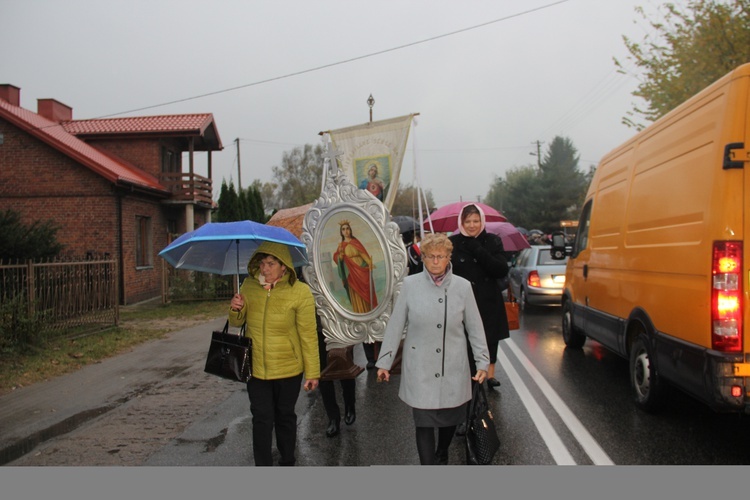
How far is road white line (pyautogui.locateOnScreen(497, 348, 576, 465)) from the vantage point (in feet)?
14.5

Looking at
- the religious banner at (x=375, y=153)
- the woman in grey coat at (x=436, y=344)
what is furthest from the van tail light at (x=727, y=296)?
the religious banner at (x=375, y=153)

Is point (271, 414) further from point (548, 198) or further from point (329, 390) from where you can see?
point (548, 198)

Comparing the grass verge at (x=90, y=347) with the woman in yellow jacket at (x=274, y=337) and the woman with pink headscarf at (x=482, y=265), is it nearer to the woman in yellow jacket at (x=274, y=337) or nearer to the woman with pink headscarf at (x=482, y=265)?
the woman in yellow jacket at (x=274, y=337)

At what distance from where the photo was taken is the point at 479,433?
3.57m

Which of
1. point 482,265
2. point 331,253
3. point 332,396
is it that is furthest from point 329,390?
point 482,265

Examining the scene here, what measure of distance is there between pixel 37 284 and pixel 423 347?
8.59 meters

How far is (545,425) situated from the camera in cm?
523

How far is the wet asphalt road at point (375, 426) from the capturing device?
4.52 metres

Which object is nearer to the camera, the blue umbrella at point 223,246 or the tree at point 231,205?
the blue umbrella at point 223,246

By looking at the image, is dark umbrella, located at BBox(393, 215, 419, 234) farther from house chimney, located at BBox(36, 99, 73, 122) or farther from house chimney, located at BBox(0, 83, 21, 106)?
house chimney, located at BBox(36, 99, 73, 122)

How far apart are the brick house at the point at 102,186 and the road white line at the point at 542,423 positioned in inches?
501

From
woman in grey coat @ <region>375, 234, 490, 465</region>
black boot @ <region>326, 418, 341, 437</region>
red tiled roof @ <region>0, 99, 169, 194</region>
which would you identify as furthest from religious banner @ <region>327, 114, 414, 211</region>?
red tiled roof @ <region>0, 99, 169, 194</region>

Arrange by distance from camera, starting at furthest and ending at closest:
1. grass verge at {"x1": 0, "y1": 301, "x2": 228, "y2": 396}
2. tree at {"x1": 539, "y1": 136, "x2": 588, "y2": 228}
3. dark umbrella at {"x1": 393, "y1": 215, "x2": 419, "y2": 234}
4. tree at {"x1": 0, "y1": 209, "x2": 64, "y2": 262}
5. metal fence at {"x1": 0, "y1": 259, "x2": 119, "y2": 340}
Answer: tree at {"x1": 539, "y1": 136, "x2": 588, "y2": 228}
tree at {"x1": 0, "y1": 209, "x2": 64, "y2": 262}
metal fence at {"x1": 0, "y1": 259, "x2": 119, "y2": 340}
grass verge at {"x1": 0, "y1": 301, "x2": 228, "y2": 396}
dark umbrella at {"x1": 393, "y1": 215, "x2": 419, "y2": 234}

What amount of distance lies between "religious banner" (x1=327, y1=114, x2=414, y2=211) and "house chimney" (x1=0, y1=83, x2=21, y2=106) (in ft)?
75.2
